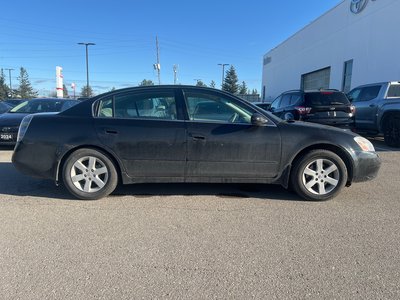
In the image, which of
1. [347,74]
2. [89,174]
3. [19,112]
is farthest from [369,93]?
[347,74]

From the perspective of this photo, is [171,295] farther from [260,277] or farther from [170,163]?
[170,163]

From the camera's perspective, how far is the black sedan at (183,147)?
460cm

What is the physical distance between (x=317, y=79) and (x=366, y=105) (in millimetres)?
20057

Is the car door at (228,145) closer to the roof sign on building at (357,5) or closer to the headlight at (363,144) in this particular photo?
the headlight at (363,144)

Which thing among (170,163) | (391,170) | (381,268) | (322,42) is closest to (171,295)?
(381,268)

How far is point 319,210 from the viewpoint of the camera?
435cm

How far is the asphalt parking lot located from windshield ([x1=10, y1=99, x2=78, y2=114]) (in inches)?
217

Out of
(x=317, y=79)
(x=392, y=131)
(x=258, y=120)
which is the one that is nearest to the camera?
(x=258, y=120)

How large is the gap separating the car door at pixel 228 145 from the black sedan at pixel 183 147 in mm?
13

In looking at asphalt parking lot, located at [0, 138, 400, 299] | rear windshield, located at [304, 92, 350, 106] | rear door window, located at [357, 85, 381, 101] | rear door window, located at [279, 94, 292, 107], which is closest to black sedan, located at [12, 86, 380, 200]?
asphalt parking lot, located at [0, 138, 400, 299]

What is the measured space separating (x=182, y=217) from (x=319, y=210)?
5.70 ft

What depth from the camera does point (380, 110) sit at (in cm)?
995

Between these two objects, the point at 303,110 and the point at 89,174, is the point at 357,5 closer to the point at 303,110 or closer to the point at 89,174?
the point at 303,110

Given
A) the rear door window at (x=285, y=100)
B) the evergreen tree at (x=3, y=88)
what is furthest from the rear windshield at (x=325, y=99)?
the evergreen tree at (x=3, y=88)
